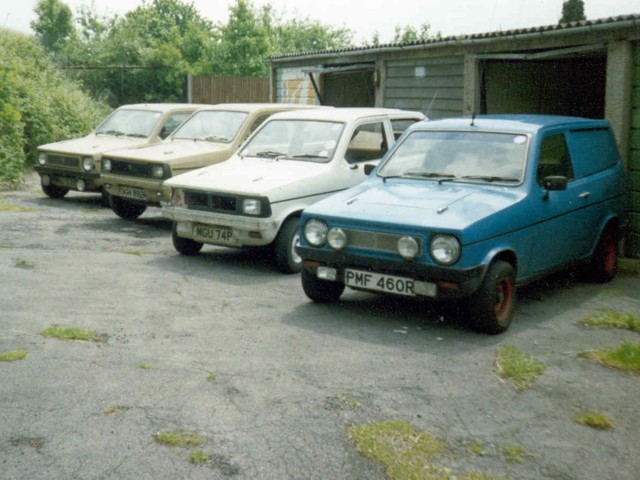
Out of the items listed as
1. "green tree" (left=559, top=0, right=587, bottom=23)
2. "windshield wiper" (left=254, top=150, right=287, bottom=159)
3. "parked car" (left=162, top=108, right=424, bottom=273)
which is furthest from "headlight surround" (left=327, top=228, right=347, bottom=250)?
"green tree" (left=559, top=0, right=587, bottom=23)

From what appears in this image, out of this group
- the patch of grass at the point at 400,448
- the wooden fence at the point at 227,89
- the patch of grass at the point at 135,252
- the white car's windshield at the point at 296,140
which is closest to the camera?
the patch of grass at the point at 400,448

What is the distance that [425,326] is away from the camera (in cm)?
692

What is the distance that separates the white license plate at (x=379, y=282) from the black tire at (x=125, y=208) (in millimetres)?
6250

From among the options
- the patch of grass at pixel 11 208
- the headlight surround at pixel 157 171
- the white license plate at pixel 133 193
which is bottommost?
the patch of grass at pixel 11 208

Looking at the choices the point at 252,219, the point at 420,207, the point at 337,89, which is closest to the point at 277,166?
the point at 252,219

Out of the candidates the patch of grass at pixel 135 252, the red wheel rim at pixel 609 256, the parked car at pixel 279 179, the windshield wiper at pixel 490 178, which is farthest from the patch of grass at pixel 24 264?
the red wheel rim at pixel 609 256

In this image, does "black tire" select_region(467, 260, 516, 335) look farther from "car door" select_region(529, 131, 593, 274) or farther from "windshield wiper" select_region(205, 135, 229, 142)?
"windshield wiper" select_region(205, 135, 229, 142)

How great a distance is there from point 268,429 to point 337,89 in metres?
15.7

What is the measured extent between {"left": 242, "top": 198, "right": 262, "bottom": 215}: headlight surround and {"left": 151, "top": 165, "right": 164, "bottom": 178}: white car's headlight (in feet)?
9.65

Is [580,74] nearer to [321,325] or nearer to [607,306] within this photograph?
[607,306]

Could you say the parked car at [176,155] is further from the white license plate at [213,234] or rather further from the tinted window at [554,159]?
the tinted window at [554,159]

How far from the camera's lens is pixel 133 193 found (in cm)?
1184

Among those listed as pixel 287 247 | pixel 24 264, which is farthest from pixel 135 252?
pixel 287 247

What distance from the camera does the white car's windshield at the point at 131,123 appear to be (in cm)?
1393
